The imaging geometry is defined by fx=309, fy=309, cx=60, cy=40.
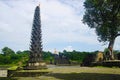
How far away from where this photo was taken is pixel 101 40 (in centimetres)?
5250

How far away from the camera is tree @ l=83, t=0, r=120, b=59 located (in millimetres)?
44781

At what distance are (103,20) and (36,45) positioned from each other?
11.5 meters

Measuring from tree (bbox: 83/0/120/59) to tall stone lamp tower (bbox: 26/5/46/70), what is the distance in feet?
26.6

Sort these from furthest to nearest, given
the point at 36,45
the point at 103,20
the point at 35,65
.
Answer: the point at 103,20 < the point at 36,45 < the point at 35,65

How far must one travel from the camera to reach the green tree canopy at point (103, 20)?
44.8 meters

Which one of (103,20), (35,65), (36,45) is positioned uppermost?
(103,20)

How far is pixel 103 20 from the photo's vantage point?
4719cm

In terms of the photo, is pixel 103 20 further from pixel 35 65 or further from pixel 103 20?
pixel 35 65

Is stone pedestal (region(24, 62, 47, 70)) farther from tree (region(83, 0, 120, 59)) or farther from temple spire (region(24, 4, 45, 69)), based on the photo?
tree (region(83, 0, 120, 59))

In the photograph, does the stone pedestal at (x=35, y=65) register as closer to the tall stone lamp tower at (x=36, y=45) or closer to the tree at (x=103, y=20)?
the tall stone lamp tower at (x=36, y=45)

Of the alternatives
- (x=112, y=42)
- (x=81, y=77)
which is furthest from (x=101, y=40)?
(x=81, y=77)

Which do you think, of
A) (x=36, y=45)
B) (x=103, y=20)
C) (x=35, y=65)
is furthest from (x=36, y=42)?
(x=103, y=20)

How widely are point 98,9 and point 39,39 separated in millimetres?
10246

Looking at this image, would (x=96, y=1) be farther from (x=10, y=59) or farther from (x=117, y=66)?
(x=10, y=59)
